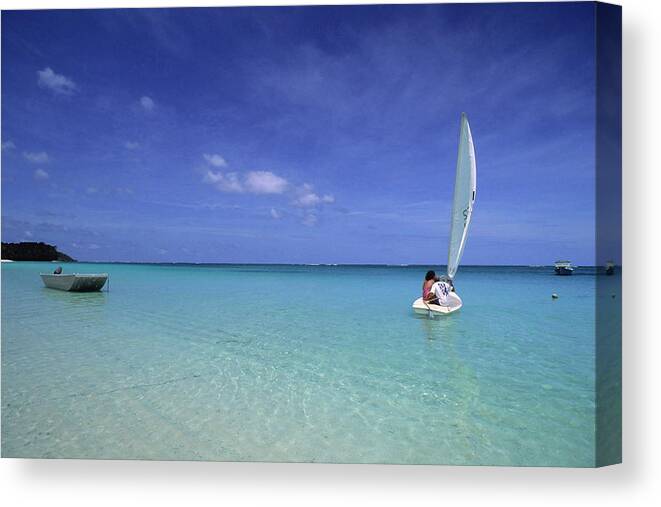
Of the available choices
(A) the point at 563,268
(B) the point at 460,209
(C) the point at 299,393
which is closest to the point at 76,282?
(C) the point at 299,393

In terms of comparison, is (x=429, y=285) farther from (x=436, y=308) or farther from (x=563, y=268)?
(x=563, y=268)

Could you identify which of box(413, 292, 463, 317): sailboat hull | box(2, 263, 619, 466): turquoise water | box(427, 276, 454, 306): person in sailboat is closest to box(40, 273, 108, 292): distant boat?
box(2, 263, 619, 466): turquoise water

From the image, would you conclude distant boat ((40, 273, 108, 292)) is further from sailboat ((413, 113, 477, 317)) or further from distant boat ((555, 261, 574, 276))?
distant boat ((555, 261, 574, 276))

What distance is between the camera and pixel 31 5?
12.3 feet

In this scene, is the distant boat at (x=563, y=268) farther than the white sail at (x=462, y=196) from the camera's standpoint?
Yes

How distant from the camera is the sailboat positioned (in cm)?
748

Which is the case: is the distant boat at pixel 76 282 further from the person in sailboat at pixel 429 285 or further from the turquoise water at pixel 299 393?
the person in sailboat at pixel 429 285

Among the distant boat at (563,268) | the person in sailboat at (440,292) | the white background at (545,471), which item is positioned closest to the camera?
the white background at (545,471)

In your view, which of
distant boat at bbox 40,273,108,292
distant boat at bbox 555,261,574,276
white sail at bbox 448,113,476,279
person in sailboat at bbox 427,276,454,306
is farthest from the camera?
distant boat at bbox 555,261,574,276

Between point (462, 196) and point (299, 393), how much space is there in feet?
A: 17.9

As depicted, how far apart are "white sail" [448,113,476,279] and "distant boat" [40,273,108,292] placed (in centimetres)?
1064

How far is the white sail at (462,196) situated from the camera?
7.45m

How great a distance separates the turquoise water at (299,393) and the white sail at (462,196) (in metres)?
1.86

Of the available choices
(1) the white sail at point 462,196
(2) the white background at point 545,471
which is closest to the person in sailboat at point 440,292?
(1) the white sail at point 462,196
